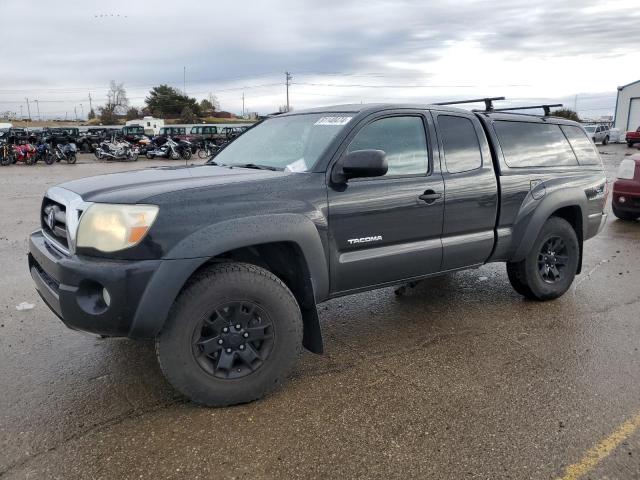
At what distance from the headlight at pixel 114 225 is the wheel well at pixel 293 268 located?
1.87ft

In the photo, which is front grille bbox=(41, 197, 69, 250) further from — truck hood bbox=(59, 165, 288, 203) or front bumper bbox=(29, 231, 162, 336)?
front bumper bbox=(29, 231, 162, 336)

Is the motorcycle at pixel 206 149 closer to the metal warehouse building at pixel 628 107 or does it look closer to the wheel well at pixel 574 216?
the wheel well at pixel 574 216

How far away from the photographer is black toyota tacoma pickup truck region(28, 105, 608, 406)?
2803 mm

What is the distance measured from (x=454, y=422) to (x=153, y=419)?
1702 millimetres

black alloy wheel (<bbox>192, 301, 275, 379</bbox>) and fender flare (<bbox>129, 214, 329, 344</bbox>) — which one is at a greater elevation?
fender flare (<bbox>129, 214, 329, 344</bbox>)

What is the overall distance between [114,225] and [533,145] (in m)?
3.73

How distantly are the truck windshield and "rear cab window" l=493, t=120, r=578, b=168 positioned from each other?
1.66m

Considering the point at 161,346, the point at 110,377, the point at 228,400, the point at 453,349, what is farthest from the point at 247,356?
the point at 453,349

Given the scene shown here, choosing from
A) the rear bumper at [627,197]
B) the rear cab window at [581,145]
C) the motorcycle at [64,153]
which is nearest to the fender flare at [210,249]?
the rear cab window at [581,145]

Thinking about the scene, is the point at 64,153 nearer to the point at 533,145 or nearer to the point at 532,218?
the point at 533,145

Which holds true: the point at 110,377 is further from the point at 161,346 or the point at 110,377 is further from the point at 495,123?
the point at 495,123

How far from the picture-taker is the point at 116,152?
2672 centimetres

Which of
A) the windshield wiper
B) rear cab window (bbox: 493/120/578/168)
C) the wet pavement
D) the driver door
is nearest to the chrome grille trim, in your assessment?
the wet pavement

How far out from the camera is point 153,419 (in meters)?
2.98
